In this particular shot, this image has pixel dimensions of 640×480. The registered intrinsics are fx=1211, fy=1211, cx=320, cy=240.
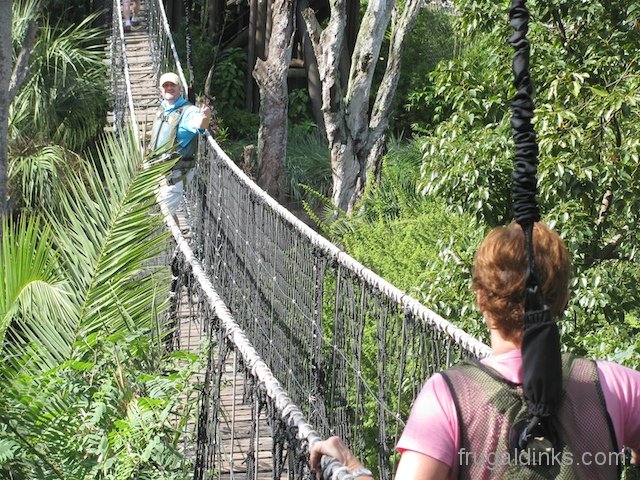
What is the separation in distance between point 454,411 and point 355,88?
414 inches

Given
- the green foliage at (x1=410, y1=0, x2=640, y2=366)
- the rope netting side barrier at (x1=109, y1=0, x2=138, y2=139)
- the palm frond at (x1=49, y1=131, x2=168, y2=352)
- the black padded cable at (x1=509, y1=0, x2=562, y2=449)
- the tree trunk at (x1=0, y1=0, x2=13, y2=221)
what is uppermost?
the rope netting side barrier at (x1=109, y1=0, x2=138, y2=139)

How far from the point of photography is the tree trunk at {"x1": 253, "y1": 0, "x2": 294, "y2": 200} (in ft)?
42.1

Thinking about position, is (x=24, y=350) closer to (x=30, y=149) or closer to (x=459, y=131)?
(x=459, y=131)

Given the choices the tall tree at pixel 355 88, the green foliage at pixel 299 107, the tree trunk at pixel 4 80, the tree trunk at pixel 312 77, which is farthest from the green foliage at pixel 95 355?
the green foliage at pixel 299 107

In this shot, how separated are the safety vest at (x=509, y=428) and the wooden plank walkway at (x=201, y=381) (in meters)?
1.24

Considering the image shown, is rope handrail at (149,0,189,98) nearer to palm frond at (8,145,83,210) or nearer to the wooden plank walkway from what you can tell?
the wooden plank walkway

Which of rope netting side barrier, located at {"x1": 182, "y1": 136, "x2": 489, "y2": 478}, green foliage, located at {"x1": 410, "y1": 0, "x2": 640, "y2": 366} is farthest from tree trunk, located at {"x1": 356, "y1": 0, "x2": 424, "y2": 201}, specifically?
green foliage, located at {"x1": 410, "y1": 0, "x2": 640, "y2": 366}

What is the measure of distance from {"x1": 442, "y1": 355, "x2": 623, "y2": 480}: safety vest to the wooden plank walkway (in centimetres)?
124

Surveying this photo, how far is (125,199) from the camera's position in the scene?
15.9 ft

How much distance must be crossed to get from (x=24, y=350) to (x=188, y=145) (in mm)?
3322

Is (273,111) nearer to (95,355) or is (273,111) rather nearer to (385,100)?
(385,100)

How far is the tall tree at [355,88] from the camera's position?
11.8m

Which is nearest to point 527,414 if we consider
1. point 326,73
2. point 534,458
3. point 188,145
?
point 534,458

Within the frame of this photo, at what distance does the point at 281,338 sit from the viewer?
22.0 ft
